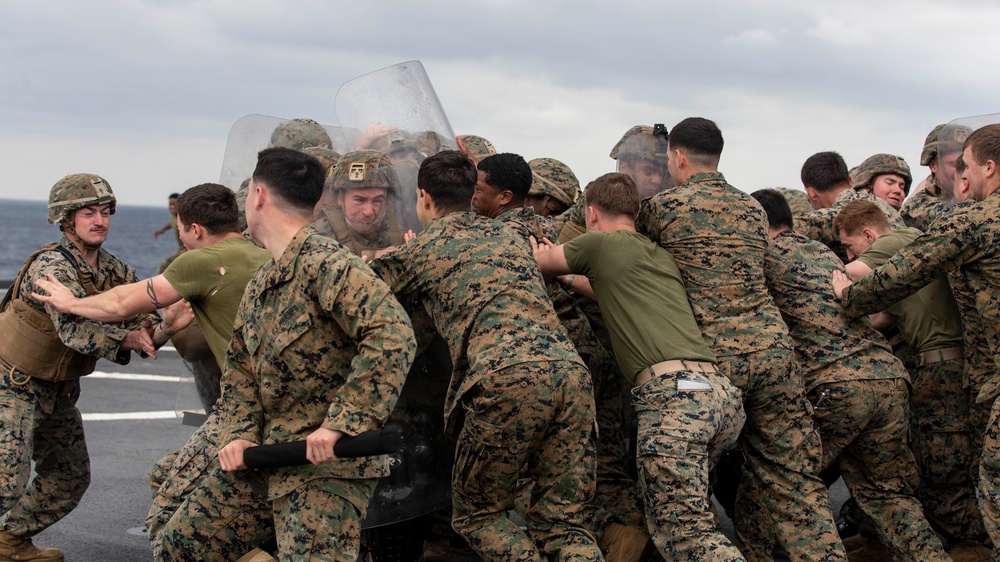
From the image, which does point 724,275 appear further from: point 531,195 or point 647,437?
point 531,195

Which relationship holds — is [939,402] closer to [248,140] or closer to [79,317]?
[248,140]

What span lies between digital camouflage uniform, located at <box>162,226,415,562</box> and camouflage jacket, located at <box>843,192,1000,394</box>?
2851 mm

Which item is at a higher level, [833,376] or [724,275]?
[724,275]

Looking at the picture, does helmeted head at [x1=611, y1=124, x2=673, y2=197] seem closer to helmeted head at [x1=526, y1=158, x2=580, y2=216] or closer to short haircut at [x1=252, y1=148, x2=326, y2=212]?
helmeted head at [x1=526, y1=158, x2=580, y2=216]

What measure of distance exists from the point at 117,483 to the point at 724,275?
543cm

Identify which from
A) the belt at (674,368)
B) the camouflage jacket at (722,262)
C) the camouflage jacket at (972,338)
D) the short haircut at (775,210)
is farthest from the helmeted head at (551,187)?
the camouflage jacket at (972,338)

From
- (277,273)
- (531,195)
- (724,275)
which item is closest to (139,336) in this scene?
(277,273)

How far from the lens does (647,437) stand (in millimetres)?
5383

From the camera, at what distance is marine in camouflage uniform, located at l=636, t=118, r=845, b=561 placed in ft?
18.6

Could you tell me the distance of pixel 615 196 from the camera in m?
5.93

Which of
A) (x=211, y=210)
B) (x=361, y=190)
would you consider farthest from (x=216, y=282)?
(x=361, y=190)

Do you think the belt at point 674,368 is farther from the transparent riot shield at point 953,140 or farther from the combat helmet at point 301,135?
the combat helmet at point 301,135

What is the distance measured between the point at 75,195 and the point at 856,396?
4674 mm

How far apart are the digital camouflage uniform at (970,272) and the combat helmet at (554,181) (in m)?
2.29
